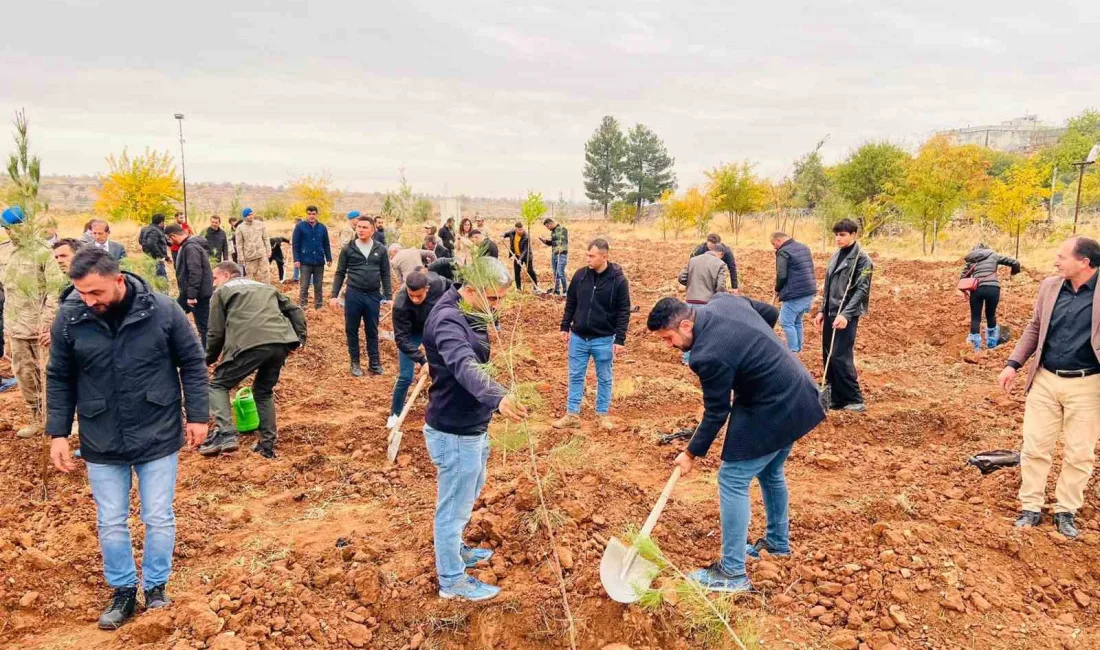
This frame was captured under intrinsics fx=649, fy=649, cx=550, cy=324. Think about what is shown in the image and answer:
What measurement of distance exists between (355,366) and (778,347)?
5749mm

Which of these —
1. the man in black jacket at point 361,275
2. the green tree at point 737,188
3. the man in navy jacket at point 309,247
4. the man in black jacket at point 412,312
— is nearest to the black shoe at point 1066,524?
the man in black jacket at point 412,312

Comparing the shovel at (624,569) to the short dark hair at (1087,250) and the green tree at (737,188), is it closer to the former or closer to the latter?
the short dark hair at (1087,250)

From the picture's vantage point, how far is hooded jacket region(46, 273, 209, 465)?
2.99 m

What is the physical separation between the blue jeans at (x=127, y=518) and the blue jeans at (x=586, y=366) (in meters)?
3.57

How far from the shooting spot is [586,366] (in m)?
6.09

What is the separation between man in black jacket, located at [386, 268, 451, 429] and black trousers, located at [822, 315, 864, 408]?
3.85 m

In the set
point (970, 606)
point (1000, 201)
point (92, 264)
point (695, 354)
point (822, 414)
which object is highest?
point (1000, 201)

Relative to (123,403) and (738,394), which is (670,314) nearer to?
(738,394)

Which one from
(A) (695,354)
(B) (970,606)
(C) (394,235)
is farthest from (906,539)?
(C) (394,235)

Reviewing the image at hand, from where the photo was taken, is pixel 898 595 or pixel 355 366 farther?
pixel 355 366

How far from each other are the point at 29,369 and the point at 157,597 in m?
3.47

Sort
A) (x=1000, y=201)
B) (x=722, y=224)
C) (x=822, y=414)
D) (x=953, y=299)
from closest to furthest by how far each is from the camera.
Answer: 1. (x=822, y=414)
2. (x=953, y=299)
3. (x=1000, y=201)
4. (x=722, y=224)

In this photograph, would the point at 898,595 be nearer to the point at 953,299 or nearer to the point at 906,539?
the point at 906,539

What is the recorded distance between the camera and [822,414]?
3383 mm
